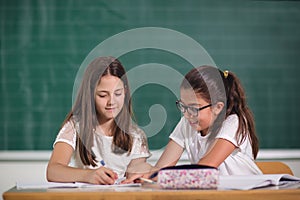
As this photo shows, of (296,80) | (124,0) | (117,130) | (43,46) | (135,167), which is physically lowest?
(135,167)

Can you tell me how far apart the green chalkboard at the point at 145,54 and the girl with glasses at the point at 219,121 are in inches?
44.8

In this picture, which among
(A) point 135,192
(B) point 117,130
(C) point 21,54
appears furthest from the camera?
(C) point 21,54

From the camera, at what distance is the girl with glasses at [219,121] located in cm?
211

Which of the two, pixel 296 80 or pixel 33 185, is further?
pixel 296 80

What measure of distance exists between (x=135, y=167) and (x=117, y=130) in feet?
0.57

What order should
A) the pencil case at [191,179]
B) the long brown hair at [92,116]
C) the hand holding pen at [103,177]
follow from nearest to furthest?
the pencil case at [191,179]
the hand holding pen at [103,177]
the long brown hair at [92,116]

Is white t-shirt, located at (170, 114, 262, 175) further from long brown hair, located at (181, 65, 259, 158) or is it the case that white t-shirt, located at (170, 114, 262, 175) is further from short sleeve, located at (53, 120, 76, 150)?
short sleeve, located at (53, 120, 76, 150)

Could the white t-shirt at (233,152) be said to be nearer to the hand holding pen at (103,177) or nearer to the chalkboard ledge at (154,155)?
the hand holding pen at (103,177)

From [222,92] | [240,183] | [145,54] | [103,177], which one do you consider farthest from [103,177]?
[145,54]

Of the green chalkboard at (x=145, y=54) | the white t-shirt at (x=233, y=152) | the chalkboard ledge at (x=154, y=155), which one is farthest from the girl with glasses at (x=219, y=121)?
the green chalkboard at (x=145, y=54)

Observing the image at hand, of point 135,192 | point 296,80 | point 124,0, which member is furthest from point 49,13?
point 135,192

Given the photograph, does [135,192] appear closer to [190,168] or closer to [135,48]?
[190,168]

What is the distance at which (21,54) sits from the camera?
3.44 meters

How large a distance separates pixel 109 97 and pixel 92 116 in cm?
11
